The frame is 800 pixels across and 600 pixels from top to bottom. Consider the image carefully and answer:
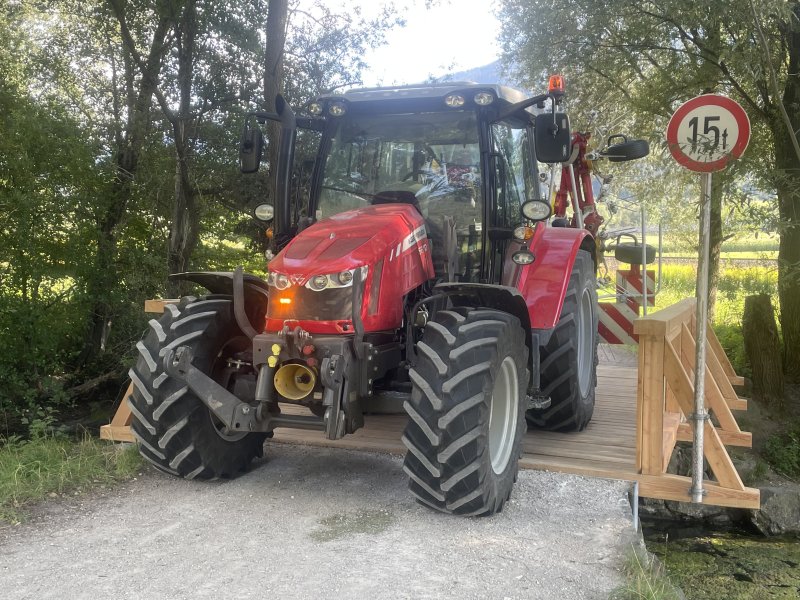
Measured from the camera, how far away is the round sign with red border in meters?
4.52

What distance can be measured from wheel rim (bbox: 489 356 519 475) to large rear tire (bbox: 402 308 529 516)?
0.54ft

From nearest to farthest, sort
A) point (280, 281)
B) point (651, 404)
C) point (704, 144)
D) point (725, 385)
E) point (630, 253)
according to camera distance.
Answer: point (280, 281), point (704, 144), point (651, 404), point (725, 385), point (630, 253)

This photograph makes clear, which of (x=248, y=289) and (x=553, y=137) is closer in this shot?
(x=553, y=137)

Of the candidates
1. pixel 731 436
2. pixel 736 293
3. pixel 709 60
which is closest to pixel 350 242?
pixel 731 436

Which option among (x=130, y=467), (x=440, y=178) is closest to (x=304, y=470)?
(x=130, y=467)

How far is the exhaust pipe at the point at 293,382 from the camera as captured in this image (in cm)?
426

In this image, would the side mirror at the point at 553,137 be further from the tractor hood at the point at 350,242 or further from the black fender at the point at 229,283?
the black fender at the point at 229,283

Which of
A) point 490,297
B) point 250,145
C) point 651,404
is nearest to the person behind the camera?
point 490,297

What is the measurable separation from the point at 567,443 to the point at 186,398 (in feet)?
9.16

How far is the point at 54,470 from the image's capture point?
5.08 meters

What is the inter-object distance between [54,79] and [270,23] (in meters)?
3.71

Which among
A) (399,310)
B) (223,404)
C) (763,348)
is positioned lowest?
(763,348)

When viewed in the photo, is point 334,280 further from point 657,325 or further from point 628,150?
point 628,150

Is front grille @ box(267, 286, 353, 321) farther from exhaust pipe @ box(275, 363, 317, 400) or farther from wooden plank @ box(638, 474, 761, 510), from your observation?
wooden plank @ box(638, 474, 761, 510)
